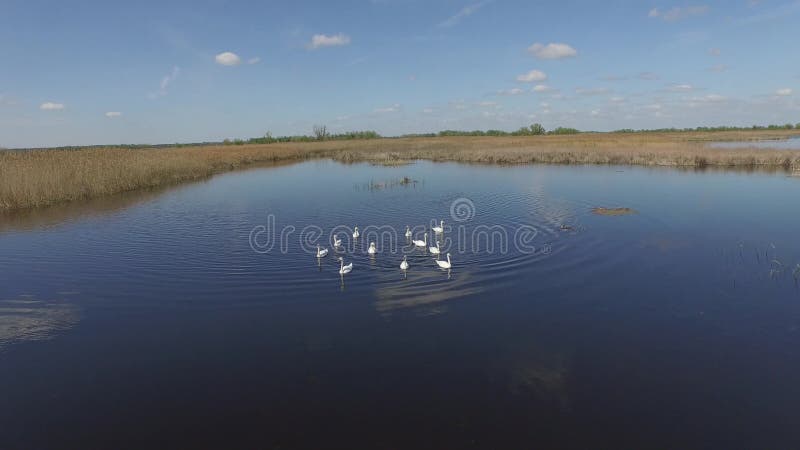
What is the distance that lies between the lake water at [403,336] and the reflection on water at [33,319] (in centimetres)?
7

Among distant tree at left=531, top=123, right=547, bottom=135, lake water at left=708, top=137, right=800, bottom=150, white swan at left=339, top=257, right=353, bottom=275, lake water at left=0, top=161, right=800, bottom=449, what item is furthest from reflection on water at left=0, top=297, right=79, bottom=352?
distant tree at left=531, top=123, right=547, bottom=135

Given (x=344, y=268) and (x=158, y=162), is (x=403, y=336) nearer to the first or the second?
(x=344, y=268)

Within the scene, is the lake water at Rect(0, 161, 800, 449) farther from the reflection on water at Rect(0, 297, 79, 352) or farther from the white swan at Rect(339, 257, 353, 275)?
the white swan at Rect(339, 257, 353, 275)

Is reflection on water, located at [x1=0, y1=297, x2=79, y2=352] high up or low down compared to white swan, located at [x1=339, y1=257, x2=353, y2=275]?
down

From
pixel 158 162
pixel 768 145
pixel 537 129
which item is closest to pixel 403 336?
→ pixel 158 162

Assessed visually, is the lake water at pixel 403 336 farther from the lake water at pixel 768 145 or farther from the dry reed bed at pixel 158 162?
the lake water at pixel 768 145

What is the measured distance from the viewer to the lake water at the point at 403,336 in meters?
7.21

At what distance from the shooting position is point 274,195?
30.4 metres

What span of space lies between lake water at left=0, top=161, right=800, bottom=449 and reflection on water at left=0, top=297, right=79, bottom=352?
0.22 feet

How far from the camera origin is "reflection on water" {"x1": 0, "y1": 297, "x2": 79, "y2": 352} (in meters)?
10.2

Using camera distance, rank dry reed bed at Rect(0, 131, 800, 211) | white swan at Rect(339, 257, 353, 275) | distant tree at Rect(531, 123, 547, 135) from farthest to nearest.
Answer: distant tree at Rect(531, 123, 547, 135) < dry reed bed at Rect(0, 131, 800, 211) < white swan at Rect(339, 257, 353, 275)

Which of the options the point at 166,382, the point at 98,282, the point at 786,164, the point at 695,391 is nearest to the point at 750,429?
the point at 695,391

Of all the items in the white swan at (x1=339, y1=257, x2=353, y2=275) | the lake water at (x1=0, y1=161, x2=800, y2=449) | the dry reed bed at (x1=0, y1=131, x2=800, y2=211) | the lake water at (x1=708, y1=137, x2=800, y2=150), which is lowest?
the lake water at (x1=0, y1=161, x2=800, y2=449)

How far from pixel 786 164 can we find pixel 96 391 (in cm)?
4728
